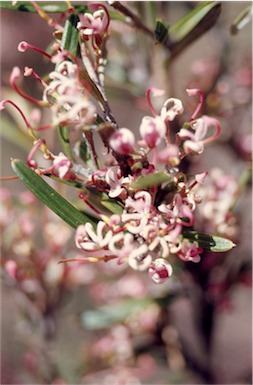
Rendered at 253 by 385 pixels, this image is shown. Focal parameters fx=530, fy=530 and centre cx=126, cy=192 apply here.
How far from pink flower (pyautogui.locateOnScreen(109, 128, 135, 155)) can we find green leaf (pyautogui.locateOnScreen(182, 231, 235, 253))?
95 mm

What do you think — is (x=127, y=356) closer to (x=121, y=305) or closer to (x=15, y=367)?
(x=121, y=305)

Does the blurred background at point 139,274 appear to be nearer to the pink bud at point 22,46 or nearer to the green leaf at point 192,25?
the green leaf at point 192,25

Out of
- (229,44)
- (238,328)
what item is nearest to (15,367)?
(229,44)

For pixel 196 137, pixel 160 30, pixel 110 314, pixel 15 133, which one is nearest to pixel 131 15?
pixel 160 30

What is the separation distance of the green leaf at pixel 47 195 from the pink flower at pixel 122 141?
0.23ft

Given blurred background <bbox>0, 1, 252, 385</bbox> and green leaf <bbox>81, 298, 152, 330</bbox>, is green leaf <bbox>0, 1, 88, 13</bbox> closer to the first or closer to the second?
blurred background <bbox>0, 1, 252, 385</bbox>

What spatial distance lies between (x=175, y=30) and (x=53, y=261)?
33 centimetres

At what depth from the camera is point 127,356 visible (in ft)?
2.69

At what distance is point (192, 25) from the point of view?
0.50 m

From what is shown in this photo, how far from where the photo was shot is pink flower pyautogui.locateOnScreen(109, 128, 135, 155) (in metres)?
0.33

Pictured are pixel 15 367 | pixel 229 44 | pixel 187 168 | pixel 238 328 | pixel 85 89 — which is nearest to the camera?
pixel 85 89

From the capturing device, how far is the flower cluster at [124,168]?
34 cm

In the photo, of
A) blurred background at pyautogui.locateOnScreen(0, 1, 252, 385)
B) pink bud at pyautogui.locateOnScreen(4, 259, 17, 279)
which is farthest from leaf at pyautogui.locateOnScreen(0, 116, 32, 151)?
pink bud at pyautogui.locateOnScreen(4, 259, 17, 279)

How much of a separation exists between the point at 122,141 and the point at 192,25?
23cm
